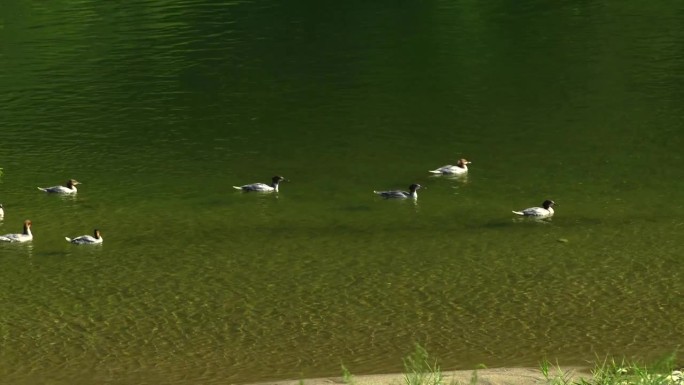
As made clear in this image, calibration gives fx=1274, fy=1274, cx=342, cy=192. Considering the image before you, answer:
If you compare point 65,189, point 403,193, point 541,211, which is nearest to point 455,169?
point 403,193

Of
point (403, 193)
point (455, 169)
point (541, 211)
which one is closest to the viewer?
point (541, 211)

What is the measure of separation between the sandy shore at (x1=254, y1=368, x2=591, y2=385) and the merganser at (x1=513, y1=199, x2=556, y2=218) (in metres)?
10.9

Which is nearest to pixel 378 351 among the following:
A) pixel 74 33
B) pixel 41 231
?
pixel 41 231

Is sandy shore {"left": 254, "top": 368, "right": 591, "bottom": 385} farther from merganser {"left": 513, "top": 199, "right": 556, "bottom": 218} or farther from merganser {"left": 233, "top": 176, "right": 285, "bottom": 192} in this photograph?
merganser {"left": 233, "top": 176, "right": 285, "bottom": 192}

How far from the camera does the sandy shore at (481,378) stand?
20.6m

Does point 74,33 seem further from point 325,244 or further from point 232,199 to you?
point 325,244

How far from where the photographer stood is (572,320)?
27.2m

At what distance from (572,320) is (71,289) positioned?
12.0m

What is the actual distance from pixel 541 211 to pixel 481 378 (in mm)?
14474

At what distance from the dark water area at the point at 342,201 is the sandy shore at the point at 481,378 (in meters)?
1.41

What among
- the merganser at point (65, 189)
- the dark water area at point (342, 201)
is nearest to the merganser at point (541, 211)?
the dark water area at point (342, 201)

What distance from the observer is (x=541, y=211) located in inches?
1377

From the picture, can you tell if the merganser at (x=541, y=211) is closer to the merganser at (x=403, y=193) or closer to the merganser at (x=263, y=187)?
the merganser at (x=403, y=193)

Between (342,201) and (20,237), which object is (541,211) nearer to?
(342,201)
